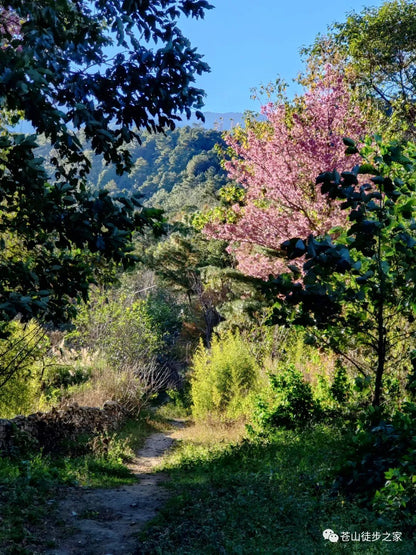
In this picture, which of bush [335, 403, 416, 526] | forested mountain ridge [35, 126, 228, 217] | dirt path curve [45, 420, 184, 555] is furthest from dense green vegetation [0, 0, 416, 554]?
forested mountain ridge [35, 126, 228, 217]

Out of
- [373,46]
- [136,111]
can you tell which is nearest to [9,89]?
[136,111]

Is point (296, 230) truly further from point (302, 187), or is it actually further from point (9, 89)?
point (9, 89)

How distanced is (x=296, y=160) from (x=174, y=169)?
6491cm

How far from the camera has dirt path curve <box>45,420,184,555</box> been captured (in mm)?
4785

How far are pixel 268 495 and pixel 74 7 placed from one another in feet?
17.6

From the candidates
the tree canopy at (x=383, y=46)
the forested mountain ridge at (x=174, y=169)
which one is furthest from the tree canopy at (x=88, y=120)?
the forested mountain ridge at (x=174, y=169)

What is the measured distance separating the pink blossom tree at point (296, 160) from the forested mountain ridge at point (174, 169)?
3354 cm

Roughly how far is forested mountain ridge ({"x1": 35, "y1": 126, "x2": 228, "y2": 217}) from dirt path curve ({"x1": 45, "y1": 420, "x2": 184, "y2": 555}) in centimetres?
4085

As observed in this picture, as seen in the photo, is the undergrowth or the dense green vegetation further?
the undergrowth

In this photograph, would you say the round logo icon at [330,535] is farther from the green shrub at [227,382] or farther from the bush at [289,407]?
the green shrub at [227,382]

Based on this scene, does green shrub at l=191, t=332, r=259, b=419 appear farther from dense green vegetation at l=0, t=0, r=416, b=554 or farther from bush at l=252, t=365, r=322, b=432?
bush at l=252, t=365, r=322, b=432

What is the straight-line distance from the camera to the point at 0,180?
13.9ft

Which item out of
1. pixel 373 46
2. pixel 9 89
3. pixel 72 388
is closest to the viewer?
pixel 9 89

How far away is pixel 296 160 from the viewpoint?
12.0 meters
